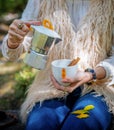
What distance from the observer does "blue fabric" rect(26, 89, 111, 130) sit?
2.17 m

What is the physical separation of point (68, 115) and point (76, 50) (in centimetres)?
33

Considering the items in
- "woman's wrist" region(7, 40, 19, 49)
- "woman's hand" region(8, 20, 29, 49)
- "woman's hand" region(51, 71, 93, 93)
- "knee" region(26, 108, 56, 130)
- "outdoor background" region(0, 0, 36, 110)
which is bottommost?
"outdoor background" region(0, 0, 36, 110)

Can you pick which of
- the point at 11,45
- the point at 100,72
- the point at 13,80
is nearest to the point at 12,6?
the point at 13,80

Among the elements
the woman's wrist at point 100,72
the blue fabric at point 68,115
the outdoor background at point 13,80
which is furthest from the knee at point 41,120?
the outdoor background at point 13,80

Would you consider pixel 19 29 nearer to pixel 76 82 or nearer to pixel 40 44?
pixel 40 44

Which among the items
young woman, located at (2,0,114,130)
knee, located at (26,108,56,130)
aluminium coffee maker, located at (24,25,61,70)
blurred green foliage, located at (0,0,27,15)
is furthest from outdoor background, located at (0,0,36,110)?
aluminium coffee maker, located at (24,25,61,70)

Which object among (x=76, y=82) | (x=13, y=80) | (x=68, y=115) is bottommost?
(x=13, y=80)

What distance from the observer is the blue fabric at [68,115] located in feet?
7.12

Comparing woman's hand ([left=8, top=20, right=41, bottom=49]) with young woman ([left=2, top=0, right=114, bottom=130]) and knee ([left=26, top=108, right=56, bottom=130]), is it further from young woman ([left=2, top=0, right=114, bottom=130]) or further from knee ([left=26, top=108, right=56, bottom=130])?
knee ([left=26, top=108, right=56, bottom=130])

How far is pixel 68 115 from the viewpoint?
228 centimetres

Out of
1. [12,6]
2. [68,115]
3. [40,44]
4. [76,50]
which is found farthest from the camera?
[12,6]

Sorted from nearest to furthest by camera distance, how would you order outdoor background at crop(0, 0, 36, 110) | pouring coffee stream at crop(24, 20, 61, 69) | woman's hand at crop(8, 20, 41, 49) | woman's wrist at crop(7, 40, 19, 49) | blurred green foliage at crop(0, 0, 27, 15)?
1. pouring coffee stream at crop(24, 20, 61, 69)
2. woman's hand at crop(8, 20, 41, 49)
3. woman's wrist at crop(7, 40, 19, 49)
4. outdoor background at crop(0, 0, 36, 110)
5. blurred green foliage at crop(0, 0, 27, 15)

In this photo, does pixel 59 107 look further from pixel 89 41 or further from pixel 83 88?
pixel 89 41

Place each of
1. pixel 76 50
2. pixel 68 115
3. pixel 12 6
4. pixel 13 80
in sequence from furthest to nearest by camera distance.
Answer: pixel 12 6 < pixel 13 80 < pixel 76 50 < pixel 68 115
